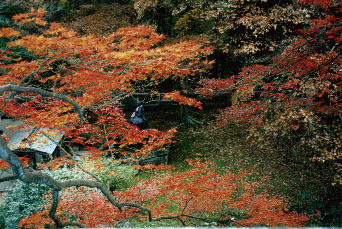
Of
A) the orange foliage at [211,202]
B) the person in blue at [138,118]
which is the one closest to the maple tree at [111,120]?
the orange foliage at [211,202]

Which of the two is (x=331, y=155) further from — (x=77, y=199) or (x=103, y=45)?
(x=103, y=45)

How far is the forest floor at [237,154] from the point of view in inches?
331

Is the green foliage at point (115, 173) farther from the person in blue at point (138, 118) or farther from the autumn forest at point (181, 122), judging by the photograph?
the person in blue at point (138, 118)

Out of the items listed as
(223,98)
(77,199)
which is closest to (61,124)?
(77,199)

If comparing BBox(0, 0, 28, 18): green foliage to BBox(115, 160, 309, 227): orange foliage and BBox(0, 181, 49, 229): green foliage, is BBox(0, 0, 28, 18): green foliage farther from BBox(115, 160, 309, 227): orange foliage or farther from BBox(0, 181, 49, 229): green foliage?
BBox(115, 160, 309, 227): orange foliage

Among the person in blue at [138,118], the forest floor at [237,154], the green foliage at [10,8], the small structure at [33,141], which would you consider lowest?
the forest floor at [237,154]

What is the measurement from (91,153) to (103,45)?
4.41m

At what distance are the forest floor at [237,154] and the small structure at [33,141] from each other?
4852 mm

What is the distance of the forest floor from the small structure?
4.85 meters

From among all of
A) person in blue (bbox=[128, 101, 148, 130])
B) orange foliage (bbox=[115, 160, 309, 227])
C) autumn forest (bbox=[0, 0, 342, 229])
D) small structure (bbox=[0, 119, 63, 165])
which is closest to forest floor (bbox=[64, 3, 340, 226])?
autumn forest (bbox=[0, 0, 342, 229])

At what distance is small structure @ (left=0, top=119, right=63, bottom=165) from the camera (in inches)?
369

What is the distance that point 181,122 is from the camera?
14562 mm

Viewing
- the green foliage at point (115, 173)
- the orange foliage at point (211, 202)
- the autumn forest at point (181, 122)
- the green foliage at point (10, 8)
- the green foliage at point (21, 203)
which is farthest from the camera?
the green foliage at point (10, 8)

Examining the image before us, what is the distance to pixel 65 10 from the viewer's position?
13.8 m
